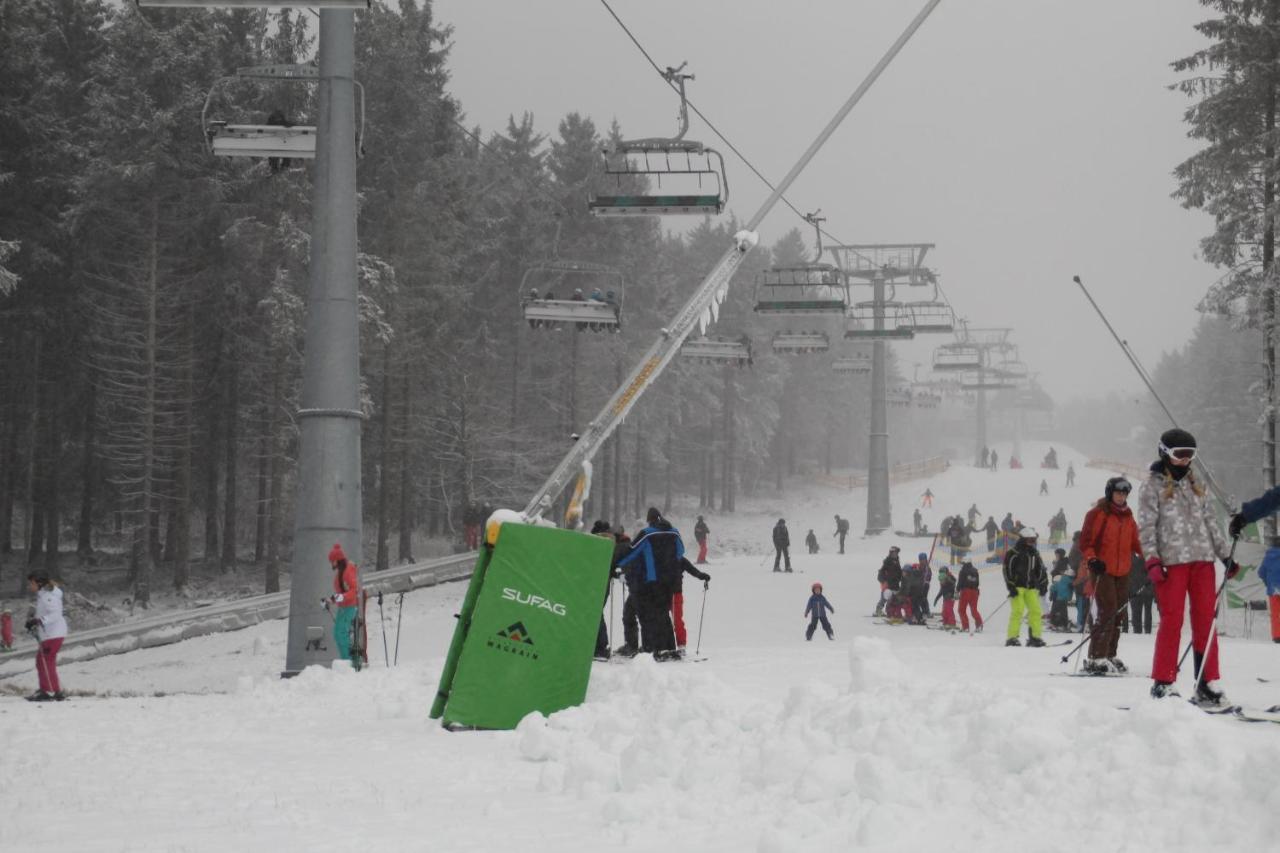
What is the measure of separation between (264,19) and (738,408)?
40.1 metres

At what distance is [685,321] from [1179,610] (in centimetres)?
678

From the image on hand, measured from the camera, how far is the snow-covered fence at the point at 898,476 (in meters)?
78.2

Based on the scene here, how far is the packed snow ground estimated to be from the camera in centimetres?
466

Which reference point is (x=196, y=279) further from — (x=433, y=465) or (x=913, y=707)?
(x=913, y=707)

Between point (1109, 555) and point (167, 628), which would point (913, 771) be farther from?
point (167, 628)

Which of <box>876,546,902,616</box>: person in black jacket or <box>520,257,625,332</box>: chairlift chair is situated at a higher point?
<box>520,257,625,332</box>: chairlift chair

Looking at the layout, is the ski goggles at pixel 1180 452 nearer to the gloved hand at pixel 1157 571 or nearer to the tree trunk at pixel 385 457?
the gloved hand at pixel 1157 571

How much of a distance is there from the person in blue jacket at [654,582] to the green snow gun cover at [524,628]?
3.40m

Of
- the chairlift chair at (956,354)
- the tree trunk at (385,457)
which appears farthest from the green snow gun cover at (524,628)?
the chairlift chair at (956,354)

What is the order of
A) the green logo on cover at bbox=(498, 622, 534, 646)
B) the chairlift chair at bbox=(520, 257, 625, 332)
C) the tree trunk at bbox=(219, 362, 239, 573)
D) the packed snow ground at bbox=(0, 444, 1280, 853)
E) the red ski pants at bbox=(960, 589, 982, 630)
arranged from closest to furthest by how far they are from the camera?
the packed snow ground at bbox=(0, 444, 1280, 853) < the green logo on cover at bbox=(498, 622, 534, 646) < the red ski pants at bbox=(960, 589, 982, 630) < the chairlift chair at bbox=(520, 257, 625, 332) < the tree trunk at bbox=(219, 362, 239, 573)

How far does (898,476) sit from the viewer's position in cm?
7812

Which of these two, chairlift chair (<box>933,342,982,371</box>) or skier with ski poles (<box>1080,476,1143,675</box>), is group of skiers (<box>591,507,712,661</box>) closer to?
skier with ski poles (<box>1080,476,1143,675</box>)

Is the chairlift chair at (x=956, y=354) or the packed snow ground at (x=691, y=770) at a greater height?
the chairlift chair at (x=956, y=354)

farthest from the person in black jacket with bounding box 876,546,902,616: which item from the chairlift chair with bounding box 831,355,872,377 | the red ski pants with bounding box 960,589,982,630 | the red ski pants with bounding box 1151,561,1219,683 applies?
the chairlift chair with bounding box 831,355,872,377
